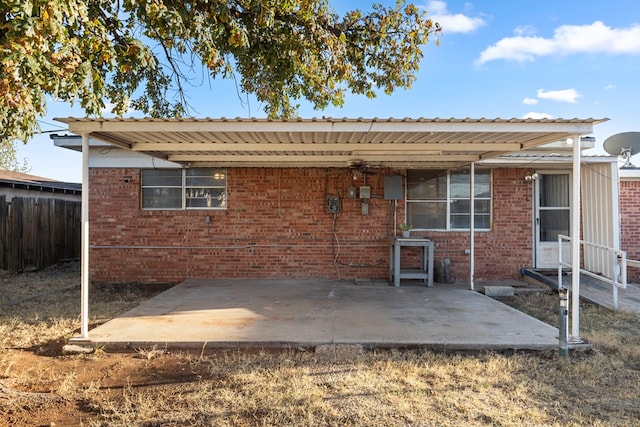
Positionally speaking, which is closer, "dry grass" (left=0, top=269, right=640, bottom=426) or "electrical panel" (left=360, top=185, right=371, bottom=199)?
"dry grass" (left=0, top=269, right=640, bottom=426)

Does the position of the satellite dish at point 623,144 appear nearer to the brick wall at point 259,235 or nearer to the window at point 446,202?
the window at point 446,202

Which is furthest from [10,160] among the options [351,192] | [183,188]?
[351,192]

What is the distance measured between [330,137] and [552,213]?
20.6 ft

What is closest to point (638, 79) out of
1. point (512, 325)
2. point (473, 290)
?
point (473, 290)

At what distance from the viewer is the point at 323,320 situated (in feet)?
18.6

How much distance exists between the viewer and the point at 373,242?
29.7 feet

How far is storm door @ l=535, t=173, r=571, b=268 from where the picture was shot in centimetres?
925

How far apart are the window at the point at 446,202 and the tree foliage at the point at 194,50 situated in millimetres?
2282

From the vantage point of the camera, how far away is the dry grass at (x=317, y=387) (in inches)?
125

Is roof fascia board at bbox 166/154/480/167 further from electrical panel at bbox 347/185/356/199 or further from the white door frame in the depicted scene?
the white door frame

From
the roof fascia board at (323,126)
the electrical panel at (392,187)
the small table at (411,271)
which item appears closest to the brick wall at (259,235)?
the electrical panel at (392,187)

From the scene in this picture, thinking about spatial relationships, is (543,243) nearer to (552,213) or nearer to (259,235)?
(552,213)

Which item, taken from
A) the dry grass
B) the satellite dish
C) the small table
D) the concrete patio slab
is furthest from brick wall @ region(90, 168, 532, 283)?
the dry grass

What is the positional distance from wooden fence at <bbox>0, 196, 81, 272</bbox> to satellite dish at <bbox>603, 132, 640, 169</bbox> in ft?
Answer: 46.5
